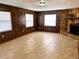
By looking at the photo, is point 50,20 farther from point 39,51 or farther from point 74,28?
point 39,51

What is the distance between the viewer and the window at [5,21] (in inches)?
201

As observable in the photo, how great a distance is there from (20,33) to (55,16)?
12.8 feet

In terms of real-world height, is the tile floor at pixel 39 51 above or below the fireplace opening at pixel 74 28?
below

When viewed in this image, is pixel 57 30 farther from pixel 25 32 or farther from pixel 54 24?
pixel 25 32

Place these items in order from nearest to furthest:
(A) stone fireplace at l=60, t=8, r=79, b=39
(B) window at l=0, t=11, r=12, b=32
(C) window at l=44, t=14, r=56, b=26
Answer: (B) window at l=0, t=11, r=12, b=32, (A) stone fireplace at l=60, t=8, r=79, b=39, (C) window at l=44, t=14, r=56, b=26

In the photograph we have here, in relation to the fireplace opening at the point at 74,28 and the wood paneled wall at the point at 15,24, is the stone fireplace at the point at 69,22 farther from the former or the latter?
the wood paneled wall at the point at 15,24

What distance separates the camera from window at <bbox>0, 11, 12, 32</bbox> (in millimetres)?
5103

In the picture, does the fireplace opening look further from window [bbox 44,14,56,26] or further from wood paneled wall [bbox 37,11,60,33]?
window [bbox 44,14,56,26]

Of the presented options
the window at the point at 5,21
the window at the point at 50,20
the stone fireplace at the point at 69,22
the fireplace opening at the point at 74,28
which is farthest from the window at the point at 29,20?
the fireplace opening at the point at 74,28

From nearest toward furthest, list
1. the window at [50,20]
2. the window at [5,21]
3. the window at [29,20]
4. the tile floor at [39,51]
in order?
the tile floor at [39,51]
the window at [5,21]
the window at [29,20]
the window at [50,20]

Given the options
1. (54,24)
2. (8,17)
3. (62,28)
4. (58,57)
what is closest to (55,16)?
(54,24)

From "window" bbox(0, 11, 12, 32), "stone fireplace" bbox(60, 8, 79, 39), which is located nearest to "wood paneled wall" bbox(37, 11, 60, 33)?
"stone fireplace" bbox(60, 8, 79, 39)

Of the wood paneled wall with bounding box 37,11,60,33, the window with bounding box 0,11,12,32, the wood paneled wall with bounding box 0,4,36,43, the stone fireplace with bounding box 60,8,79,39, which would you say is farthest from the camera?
the wood paneled wall with bounding box 37,11,60,33

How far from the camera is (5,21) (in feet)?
17.8
